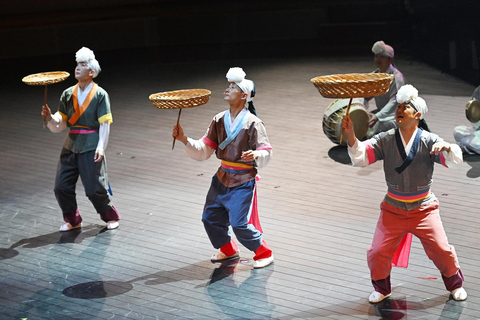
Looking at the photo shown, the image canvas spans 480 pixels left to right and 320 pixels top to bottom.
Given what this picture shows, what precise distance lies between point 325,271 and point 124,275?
134 cm

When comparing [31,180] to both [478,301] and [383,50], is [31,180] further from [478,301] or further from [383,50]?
[478,301]

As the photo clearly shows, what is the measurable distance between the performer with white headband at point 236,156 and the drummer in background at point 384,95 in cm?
255

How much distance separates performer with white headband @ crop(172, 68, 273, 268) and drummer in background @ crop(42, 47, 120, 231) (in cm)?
96

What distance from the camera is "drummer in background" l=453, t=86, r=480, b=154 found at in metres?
6.62

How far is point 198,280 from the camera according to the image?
15.2 feet

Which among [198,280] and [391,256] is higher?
[391,256]

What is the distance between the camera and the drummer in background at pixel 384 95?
6.75 m

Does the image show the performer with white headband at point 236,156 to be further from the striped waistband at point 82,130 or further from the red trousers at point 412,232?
the striped waistband at point 82,130

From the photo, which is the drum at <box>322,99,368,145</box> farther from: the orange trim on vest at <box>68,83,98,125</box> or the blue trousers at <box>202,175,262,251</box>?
the orange trim on vest at <box>68,83,98,125</box>

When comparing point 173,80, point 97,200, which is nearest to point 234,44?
A: point 173,80

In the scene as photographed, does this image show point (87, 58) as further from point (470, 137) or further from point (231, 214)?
point (470, 137)

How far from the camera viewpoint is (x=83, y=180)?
17.4ft

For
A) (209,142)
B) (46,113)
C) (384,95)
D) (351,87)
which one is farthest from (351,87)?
(384,95)

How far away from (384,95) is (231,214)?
309cm
